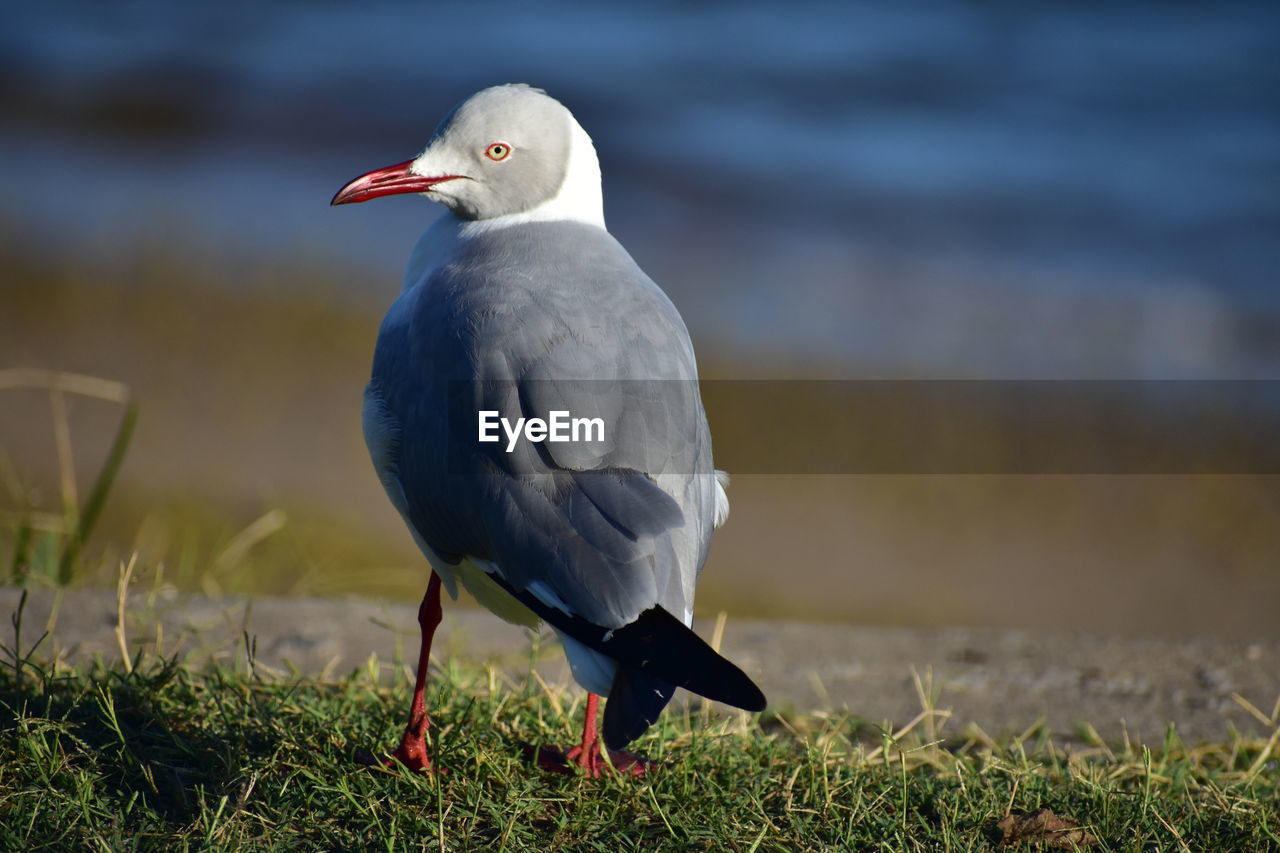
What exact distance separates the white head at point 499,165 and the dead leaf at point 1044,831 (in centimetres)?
157

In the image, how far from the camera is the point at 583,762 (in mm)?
2502

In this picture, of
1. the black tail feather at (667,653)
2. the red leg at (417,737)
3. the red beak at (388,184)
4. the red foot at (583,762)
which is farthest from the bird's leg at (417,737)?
the red beak at (388,184)

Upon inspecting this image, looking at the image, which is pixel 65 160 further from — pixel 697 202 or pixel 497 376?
pixel 497 376

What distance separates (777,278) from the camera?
9.38m

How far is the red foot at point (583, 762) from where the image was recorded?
2.47 meters

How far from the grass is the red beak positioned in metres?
1.10

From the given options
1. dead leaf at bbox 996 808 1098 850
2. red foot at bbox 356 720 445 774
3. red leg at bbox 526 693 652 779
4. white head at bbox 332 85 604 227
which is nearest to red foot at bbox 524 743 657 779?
red leg at bbox 526 693 652 779

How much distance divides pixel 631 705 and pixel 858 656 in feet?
6.50

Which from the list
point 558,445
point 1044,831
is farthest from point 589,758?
point 1044,831

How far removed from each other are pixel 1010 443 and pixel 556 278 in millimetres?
5210

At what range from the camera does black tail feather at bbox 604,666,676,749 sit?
77.2 inches

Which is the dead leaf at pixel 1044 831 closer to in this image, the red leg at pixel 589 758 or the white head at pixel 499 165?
the red leg at pixel 589 758

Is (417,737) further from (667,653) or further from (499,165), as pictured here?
(499,165)

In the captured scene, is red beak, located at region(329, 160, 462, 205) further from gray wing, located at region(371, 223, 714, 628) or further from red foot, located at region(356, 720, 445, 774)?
red foot, located at region(356, 720, 445, 774)
